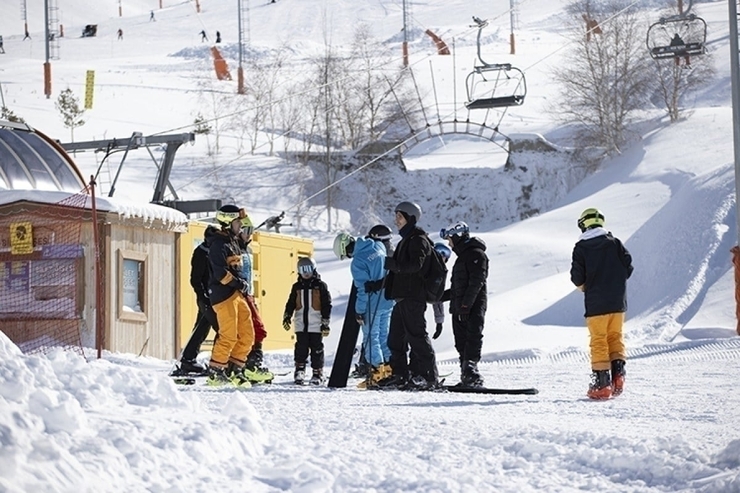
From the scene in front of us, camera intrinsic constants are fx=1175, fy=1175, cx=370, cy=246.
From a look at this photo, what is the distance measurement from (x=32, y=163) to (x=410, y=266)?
1325 cm

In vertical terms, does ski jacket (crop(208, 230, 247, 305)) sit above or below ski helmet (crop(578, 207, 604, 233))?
below

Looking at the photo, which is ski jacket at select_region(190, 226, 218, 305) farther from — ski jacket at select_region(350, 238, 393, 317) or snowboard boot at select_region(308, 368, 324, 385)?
ski jacket at select_region(350, 238, 393, 317)

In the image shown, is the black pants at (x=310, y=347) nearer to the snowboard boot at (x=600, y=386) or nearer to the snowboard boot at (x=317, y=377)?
the snowboard boot at (x=317, y=377)

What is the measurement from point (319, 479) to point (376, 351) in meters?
6.29

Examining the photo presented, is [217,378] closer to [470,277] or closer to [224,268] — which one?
[224,268]

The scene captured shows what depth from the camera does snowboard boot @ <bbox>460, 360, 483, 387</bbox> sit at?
11.3 m

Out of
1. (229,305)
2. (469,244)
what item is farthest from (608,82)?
(229,305)

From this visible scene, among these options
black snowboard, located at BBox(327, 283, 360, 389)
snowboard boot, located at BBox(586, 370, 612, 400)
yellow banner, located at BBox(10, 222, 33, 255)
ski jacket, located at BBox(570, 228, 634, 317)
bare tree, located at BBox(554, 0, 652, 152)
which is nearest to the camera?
snowboard boot, located at BBox(586, 370, 612, 400)

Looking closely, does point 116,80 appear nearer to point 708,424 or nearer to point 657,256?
point 657,256

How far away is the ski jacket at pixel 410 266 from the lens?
36.3ft

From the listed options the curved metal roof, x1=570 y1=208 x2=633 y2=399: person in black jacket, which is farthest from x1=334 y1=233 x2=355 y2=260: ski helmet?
the curved metal roof

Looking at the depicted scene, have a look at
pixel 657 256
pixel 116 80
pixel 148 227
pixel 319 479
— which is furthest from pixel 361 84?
pixel 319 479

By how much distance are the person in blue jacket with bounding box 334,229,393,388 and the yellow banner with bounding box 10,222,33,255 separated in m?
6.54

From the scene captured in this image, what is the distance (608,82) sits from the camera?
158ft
